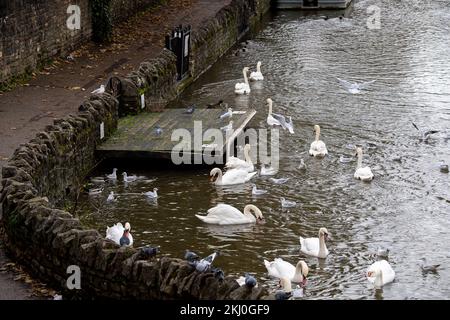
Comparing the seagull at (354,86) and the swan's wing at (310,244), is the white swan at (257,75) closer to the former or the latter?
the seagull at (354,86)

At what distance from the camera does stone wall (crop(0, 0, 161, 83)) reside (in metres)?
27.3

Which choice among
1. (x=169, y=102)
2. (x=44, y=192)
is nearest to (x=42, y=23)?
(x=169, y=102)

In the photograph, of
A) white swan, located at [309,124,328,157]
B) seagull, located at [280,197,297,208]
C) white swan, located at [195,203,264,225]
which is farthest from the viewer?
white swan, located at [309,124,328,157]

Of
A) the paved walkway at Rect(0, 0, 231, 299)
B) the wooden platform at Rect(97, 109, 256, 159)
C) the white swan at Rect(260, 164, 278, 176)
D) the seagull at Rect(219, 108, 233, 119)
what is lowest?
the white swan at Rect(260, 164, 278, 176)

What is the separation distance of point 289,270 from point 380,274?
55.9 inches

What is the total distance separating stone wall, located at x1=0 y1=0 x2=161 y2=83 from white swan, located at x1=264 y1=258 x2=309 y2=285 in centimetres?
1048

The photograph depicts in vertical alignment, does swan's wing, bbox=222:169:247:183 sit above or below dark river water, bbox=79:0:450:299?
above

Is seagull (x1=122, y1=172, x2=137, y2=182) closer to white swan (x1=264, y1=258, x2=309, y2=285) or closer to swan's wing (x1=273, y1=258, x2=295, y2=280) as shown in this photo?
white swan (x1=264, y1=258, x2=309, y2=285)

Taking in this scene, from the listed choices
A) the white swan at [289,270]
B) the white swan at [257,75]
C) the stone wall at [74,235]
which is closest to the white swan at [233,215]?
the white swan at [289,270]

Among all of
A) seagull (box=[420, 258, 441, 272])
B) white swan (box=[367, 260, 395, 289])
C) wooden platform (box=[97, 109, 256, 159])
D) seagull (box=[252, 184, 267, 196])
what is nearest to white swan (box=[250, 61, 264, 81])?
wooden platform (box=[97, 109, 256, 159])

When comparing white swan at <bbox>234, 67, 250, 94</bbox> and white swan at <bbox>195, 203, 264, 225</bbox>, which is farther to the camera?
white swan at <bbox>234, 67, 250, 94</bbox>

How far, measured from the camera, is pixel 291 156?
25562 mm

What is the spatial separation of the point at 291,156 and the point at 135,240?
5.66m

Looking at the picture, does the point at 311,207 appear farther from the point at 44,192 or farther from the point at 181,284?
the point at 181,284
